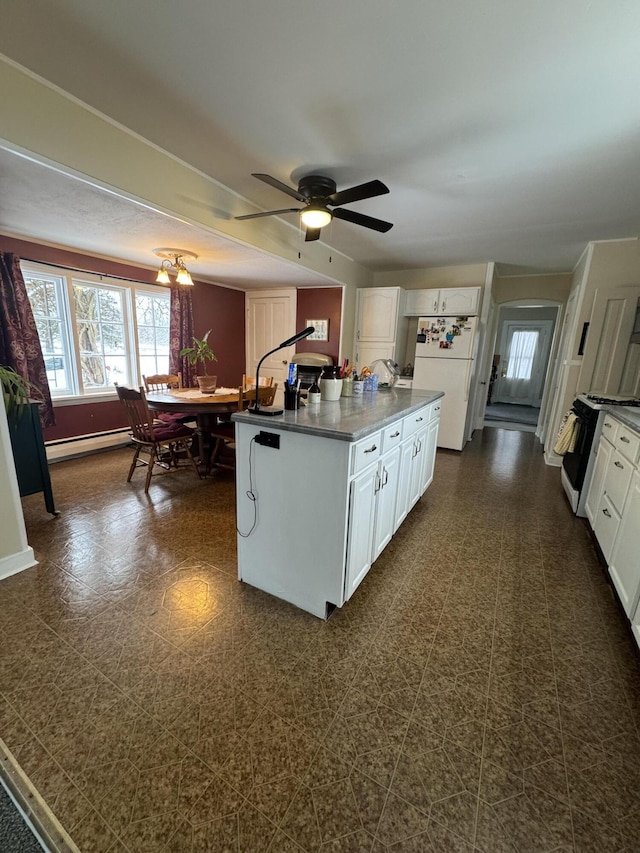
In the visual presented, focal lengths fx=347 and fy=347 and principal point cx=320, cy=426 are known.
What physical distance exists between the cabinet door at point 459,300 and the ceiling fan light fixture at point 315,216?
2.81 meters

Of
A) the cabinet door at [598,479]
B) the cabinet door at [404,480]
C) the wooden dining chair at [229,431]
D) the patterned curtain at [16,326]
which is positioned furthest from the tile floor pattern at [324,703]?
the patterned curtain at [16,326]

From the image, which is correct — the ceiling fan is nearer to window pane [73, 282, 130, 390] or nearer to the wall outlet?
the wall outlet

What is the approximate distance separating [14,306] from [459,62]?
3.96 metres

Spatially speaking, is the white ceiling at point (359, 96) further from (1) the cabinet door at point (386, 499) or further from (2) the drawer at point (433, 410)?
(1) the cabinet door at point (386, 499)

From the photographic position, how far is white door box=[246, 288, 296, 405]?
18.5 ft

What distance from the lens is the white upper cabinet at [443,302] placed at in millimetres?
4570

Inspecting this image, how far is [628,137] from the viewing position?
199 centimetres

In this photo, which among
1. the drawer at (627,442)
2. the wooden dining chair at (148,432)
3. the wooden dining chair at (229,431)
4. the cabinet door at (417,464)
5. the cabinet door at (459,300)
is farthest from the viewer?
the cabinet door at (459,300)

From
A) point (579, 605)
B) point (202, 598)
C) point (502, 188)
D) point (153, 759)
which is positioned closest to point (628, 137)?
point (502, 188)

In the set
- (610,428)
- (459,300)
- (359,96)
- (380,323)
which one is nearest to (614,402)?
(610,428)

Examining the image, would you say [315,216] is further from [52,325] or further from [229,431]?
[52,325]

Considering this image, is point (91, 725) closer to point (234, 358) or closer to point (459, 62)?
point (459, 62)

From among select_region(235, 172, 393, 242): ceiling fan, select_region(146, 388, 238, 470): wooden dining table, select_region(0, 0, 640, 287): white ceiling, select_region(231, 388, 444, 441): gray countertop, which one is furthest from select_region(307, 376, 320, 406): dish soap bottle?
select_region(0, 0, 640, 287): white ceiling

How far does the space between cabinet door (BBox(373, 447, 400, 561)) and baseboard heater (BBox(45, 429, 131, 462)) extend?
371cm
